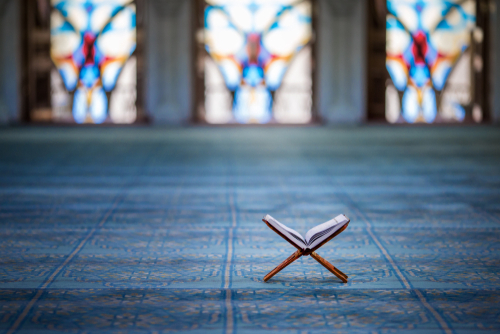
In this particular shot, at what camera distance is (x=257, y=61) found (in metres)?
17.2

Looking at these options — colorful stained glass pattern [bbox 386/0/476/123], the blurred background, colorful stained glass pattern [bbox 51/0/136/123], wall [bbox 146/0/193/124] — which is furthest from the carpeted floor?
colorful stained glass pattern [bbox 386/0/476/123]

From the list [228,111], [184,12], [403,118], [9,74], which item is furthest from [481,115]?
[9,74]

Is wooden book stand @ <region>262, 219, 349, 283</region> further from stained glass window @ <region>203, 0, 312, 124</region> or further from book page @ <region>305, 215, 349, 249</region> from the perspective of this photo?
stained glass window @ <region>203, 0, 312, 124</region>

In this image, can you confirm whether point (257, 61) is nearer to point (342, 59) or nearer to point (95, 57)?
point (342, 59)

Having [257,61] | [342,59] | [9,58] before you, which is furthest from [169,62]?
[342,59]

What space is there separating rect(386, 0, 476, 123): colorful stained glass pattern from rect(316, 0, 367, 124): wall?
103 centimetres

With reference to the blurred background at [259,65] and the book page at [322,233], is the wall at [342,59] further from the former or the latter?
the book page at [322,233]

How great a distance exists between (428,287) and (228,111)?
13.6m

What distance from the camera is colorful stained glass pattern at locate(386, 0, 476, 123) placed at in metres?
17.2

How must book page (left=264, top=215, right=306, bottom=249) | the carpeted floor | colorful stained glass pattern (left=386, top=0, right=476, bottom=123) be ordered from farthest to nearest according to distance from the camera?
colorful stained glass pattern (left=386, top=0, right=476, bottom=123), book page (left=264, top=215, right=306, bottom=249), the carpeted floor

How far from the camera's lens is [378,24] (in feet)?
56.1

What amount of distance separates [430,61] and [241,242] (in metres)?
13.4

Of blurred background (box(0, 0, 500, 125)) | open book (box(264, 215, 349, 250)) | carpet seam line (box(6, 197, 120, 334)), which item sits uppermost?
blurred background (box(0, 0, 500, 125))

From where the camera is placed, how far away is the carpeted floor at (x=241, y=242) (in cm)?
338
